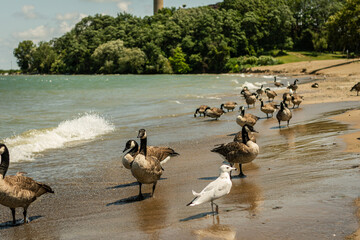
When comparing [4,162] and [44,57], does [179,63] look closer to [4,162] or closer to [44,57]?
[44,57]

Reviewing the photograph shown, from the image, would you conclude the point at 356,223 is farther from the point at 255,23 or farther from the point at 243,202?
the point at 255,23

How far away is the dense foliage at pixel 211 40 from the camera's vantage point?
119000 millimetres

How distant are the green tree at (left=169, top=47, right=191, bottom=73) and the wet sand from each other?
361 ft

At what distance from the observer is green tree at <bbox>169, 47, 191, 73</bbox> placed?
397 feet

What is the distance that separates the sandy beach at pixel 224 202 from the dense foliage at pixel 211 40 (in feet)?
315

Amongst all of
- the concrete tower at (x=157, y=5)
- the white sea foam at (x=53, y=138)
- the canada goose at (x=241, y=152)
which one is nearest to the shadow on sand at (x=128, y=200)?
the canada goose at (x=241, y=152)

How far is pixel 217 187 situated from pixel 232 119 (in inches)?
620

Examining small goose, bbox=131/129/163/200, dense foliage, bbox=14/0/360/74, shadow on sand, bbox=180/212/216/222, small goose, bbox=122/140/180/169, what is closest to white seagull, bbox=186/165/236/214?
shadow on sand, bbox=180/212/216/222

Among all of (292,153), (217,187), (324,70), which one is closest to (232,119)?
(292,153)

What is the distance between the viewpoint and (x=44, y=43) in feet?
582

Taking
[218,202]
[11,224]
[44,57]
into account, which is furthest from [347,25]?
[44,57]

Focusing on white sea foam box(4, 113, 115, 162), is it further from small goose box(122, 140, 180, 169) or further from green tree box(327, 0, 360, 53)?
green tree box(327, 0, 360, 53)

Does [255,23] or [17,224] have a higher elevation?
[255,23]

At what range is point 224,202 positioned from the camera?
24.7ft
